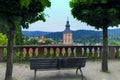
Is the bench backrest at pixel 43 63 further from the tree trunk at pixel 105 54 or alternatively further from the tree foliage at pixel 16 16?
the tree trunk at pixel 105 54

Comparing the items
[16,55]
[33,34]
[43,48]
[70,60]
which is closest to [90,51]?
[43,48]

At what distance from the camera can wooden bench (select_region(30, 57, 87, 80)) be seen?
11.8 metres

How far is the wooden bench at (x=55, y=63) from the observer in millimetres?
11758

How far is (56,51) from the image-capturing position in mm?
17031

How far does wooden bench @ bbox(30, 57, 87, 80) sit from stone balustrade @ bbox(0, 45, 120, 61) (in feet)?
14.4

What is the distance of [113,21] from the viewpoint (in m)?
13.4

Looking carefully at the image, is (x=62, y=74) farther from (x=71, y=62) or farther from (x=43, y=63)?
(x=43, y=63)

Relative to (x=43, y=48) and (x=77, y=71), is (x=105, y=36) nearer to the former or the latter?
(x=77, y=71)

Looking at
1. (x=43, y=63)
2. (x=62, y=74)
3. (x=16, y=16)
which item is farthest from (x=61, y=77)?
(x=16, y=16)

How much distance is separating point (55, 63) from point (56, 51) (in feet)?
16.5

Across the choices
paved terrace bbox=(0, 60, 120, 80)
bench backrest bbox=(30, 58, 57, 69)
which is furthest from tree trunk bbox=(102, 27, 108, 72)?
bench backrest bbox=(30, 58, 57, 69)

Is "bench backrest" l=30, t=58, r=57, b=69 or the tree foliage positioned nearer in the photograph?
the tree foliage

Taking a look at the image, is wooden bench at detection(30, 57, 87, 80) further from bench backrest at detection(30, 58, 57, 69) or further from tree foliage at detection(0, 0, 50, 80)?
tree foliage at detection(0, 0, 50, 80)

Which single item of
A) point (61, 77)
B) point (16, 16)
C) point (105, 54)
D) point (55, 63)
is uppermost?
point (16, 16)
